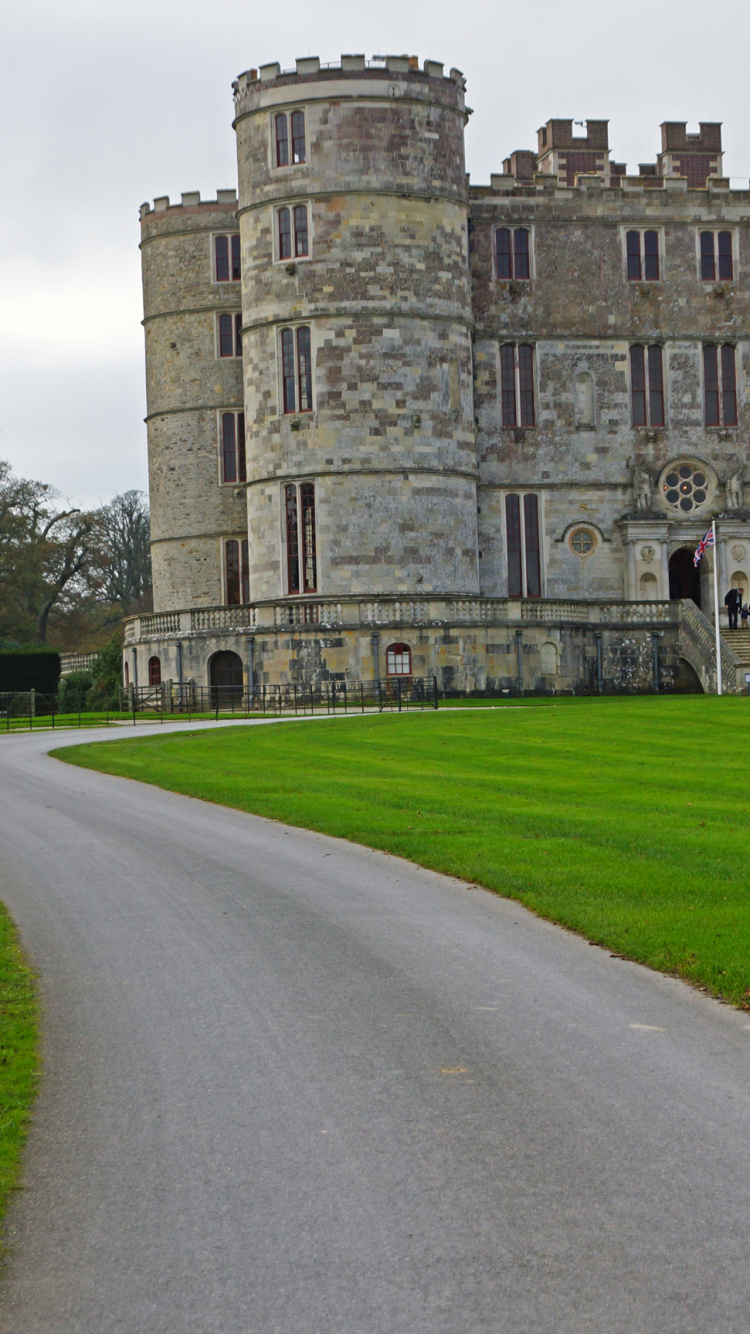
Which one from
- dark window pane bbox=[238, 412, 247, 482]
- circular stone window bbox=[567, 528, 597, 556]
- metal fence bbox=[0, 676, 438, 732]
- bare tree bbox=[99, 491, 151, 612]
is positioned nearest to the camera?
metal fence bbox=[0, 676, 438, 732]

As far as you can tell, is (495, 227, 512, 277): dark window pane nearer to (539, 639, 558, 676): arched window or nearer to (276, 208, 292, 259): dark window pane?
(276, 208, 292, 259): dark window pane

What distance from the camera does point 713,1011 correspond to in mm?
7949

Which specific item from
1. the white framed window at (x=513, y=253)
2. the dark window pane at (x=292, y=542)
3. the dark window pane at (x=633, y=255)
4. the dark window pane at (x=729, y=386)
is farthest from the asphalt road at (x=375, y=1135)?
the dark window pane at (x=633, y=255)

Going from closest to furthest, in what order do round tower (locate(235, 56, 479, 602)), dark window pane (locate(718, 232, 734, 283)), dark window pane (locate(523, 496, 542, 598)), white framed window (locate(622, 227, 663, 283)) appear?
round tower (locate(235, 56, 479, 602)) < dark window pane (locate(523, 496, 542, 598)) < white framed window (locate(622, 227, 663, 283)) < dark window pane (locate(718, 232, 734, 283))

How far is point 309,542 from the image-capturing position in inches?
1813

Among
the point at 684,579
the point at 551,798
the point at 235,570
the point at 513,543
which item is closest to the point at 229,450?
the point at 235,570

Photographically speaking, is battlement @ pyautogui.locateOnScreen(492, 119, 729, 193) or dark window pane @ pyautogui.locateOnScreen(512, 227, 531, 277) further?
battlement @ pyautogui.locateOnScreen(492, 119, 729, 193)

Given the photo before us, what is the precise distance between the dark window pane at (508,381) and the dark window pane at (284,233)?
8750mm

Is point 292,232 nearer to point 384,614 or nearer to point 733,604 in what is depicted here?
point 384,614

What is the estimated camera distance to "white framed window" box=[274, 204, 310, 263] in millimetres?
46156

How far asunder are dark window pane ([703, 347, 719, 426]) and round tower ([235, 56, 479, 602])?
10.2m

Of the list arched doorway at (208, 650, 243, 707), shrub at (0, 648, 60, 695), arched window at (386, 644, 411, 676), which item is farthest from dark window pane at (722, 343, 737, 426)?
shrub at (0, 648, 60, 695)

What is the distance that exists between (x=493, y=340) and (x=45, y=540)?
31.0 meters

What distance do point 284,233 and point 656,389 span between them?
14578 mm
